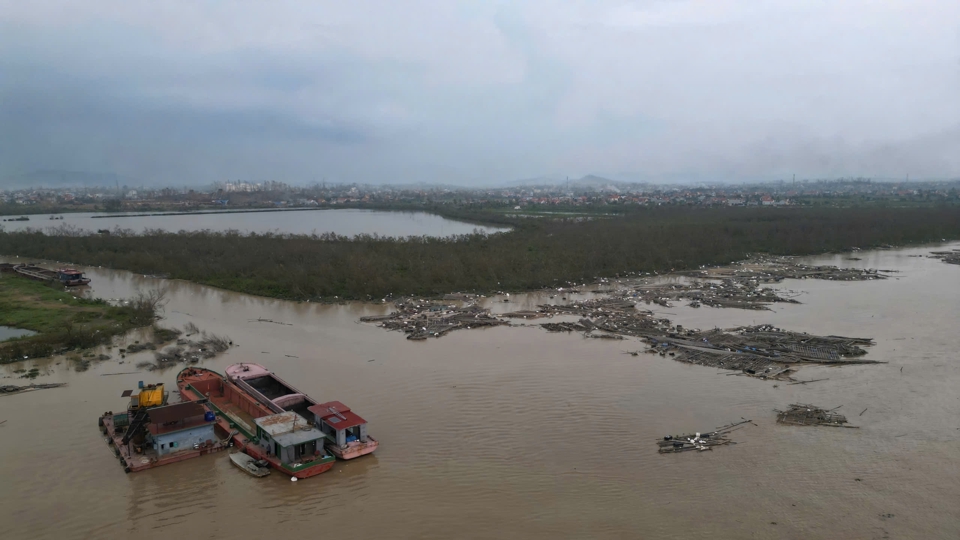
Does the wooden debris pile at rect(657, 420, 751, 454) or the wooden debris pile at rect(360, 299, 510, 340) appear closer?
the wooden debris pile at rect(657, 420, 751, 454)

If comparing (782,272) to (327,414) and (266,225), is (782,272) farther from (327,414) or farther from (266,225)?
(266,225)

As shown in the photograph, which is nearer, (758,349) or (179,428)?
(179,428)

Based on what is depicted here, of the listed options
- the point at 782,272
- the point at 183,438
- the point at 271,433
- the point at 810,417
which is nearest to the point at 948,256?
the point at 782,272

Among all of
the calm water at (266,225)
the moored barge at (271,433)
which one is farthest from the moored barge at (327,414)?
the calm water at (266,225)

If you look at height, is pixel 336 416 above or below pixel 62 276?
below

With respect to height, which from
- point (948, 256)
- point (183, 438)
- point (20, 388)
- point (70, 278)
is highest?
point (948, 256)

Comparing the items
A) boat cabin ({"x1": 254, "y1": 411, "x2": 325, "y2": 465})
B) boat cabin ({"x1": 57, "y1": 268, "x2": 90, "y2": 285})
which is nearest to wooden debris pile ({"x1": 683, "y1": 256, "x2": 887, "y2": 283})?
boat cabin ({"x1": 254, "y1": 411, "x2": 325, "y2": 465})

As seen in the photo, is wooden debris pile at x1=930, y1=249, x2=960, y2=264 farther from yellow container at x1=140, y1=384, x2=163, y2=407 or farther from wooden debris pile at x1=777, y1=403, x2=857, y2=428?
yellow container at x1=140, y1=384, x2=163, y2=407

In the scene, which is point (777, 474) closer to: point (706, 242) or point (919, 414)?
point (919, 414)
